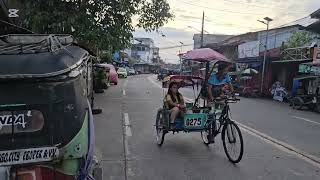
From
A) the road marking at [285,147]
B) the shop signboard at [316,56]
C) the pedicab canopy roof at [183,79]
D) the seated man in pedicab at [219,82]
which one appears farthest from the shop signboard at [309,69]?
the seated man in pedicab at [219,82]

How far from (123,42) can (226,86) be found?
1033 centimetres

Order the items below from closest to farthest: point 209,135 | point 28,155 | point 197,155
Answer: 1. point 28,155
2. point 197,155
3. point 209,135

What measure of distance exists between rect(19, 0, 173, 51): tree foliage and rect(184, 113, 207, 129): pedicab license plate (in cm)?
938

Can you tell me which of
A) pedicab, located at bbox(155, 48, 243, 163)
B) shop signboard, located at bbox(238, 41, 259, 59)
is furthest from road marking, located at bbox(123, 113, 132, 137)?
shop signboard, located at bbox(238, 41, 259, 59)

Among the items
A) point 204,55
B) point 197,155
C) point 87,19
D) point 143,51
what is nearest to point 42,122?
point 197,155

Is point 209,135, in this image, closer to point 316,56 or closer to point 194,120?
point 194,120

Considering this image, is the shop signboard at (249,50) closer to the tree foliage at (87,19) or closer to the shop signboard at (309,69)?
the shop signboard at (309,69)

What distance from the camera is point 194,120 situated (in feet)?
30.6

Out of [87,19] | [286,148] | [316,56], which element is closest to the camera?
[286,148]

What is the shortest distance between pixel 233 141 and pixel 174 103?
1744 mm

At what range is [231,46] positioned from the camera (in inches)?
2100

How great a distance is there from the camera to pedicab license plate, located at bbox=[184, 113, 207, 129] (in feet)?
30.5

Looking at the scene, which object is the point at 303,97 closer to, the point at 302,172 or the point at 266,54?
the point at 266,54

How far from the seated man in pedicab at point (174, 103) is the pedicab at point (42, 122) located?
4661 millimetres
